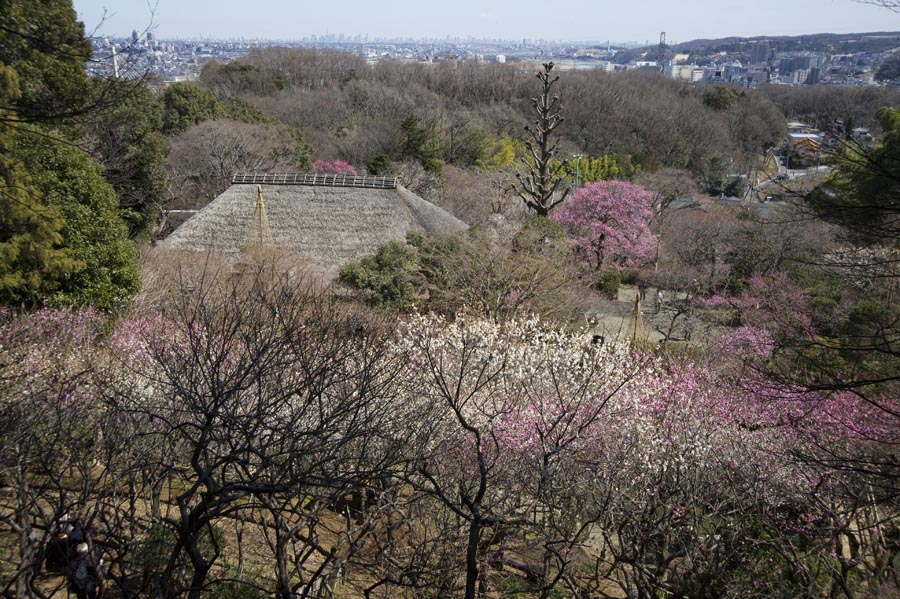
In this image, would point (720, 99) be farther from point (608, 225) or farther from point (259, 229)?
point (259, 229)

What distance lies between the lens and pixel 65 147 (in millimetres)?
9742

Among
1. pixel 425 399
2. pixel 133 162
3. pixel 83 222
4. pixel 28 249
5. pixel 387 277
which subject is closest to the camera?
pixel 425 399

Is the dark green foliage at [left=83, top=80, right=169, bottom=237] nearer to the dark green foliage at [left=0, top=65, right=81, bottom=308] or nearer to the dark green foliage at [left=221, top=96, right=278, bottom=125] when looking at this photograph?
the dark green foliage at [left=0, top=65, right=81, bottom=308]

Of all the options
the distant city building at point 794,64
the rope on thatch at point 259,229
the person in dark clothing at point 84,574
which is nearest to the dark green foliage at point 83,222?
the rope on thatch at point 259,229

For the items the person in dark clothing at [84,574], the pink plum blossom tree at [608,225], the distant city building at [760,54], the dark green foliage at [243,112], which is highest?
the distant city building at [760,54]

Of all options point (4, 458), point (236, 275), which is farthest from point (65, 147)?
point (4, 458)

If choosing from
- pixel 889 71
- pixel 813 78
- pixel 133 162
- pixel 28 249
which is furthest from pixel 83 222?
pixel 813 78

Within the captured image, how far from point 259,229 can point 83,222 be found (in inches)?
186

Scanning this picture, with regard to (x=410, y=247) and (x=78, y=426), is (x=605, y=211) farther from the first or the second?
(x=78, y=426)

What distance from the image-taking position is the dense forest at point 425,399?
15.6 ft

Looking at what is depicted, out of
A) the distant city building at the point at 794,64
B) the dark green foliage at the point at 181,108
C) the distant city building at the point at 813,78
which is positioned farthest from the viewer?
the distant city building at the point at 794,64

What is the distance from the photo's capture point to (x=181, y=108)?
1013 inches

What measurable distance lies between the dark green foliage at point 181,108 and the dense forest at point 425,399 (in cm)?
729

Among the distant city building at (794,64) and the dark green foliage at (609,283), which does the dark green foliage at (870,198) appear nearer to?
the dark green foliage at (609,283)
